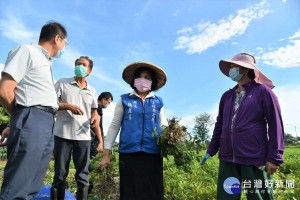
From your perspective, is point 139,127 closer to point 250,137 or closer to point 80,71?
point 250,137

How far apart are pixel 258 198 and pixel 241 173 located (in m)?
0.26

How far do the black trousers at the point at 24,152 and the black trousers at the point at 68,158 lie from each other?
A: 3.43 feet

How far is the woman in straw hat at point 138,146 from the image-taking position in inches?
101

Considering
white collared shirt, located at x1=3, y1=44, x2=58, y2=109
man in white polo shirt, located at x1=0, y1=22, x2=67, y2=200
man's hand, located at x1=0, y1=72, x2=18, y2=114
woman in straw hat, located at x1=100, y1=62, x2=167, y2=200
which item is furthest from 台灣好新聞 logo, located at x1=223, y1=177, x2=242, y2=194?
man's hand, located at x1=0, y1=72, x2=18, y2=114

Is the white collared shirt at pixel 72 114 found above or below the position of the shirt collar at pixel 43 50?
below

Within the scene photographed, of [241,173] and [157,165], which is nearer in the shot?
[241,173]

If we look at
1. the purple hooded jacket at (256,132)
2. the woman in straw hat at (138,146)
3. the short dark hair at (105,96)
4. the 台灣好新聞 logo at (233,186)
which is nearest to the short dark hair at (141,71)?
the woman in straw hat at (138,146)

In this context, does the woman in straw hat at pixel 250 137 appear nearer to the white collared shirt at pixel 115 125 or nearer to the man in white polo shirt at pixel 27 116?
the white collared shirt at pixel 115 125

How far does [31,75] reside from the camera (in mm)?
2312

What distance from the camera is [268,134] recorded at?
2355 millimetres

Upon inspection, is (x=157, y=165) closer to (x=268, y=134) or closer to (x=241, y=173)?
(x=241, y=173)

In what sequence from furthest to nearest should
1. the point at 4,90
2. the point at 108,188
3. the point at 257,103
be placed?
the point at 108,188 < the point at 257,103 < the point at 4,90

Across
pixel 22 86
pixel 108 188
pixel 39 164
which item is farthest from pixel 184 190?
pixel 22 86

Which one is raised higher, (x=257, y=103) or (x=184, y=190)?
(x=257, y=103)
